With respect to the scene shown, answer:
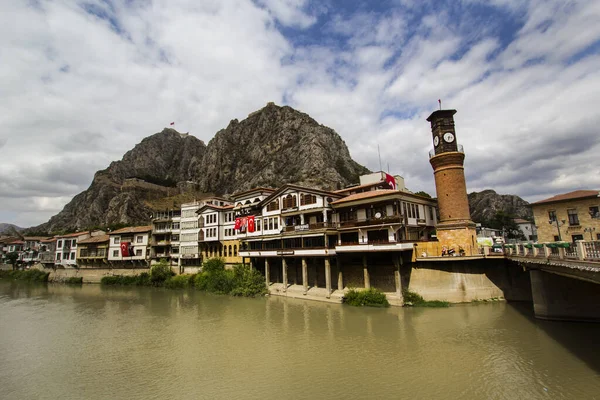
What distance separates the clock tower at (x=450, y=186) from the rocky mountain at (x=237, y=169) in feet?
178

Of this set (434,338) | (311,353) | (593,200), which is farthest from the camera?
(593,200)

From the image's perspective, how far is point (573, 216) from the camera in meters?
33.8

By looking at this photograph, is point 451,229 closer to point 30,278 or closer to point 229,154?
point 30,278

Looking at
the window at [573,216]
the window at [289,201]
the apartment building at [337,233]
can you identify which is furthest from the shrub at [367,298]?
the window at [573,216]

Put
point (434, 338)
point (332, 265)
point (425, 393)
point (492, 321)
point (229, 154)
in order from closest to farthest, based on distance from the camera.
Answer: point (425, 393) → point (434, 338) → point (492, 321) → point (332, 265) → point (229, 154)

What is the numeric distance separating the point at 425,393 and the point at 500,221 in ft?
234

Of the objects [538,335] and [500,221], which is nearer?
[538,335]

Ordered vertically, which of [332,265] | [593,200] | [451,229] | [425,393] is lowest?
[425,393]

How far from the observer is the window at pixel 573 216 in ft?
110

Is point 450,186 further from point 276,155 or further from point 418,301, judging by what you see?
point 276,155

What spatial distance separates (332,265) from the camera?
132 feet

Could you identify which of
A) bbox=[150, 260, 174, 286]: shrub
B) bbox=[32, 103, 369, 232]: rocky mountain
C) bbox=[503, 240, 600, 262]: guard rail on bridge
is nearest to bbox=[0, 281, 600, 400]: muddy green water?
bbox=[503, 240, 600, 262]: guard rail on bridge

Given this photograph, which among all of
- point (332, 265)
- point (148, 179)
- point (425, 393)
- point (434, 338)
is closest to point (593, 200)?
point (434, 338)

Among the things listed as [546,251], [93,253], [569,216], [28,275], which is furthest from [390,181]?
[28,275]
